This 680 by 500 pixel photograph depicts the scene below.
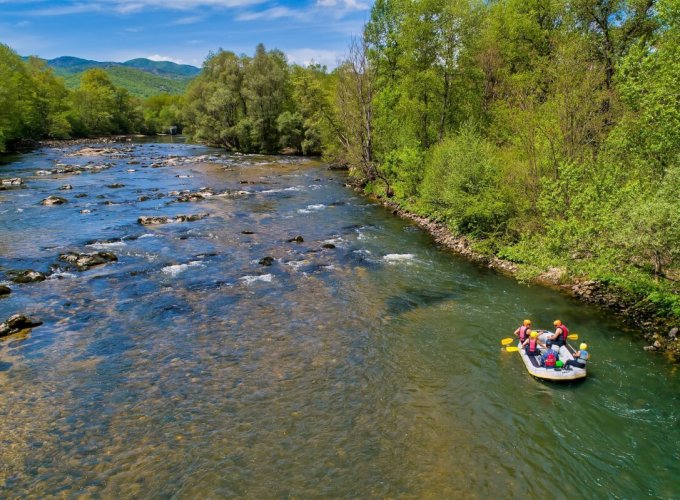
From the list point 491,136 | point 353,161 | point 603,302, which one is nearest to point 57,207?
point 353,161

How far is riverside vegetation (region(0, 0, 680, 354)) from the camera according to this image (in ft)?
64.7

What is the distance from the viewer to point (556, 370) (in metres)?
16.3

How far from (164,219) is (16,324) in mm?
19084

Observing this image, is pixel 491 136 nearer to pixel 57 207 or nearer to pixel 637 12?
pixel 637 12

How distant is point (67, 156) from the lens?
7825 cm

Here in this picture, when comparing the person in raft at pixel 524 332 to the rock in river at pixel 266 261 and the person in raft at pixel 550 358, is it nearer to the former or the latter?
the person in raft at pixel 550 358

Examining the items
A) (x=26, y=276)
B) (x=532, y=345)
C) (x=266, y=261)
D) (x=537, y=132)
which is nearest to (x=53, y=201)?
(x=26, y=276)

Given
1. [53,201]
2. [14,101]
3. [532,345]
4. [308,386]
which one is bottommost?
[308,386]

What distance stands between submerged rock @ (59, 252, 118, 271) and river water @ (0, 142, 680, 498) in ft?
3.07

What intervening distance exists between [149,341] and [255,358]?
191 inches

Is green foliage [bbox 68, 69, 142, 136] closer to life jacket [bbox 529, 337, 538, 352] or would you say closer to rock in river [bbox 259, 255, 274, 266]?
rock in river [bbox 259, 255, 274, 266]

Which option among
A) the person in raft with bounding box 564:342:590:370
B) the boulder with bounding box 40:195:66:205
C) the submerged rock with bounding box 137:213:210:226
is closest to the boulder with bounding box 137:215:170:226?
the submerged rock with bounding box 137:213:210:226

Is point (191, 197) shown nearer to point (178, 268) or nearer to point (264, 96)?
point (178, 268)

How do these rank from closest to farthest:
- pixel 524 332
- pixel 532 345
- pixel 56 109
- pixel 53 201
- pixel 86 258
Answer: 1. pixel 532 345
2. pixel 524 332
3. pixel 86 258
4. pixel 53 201
5. pixel 56 109
